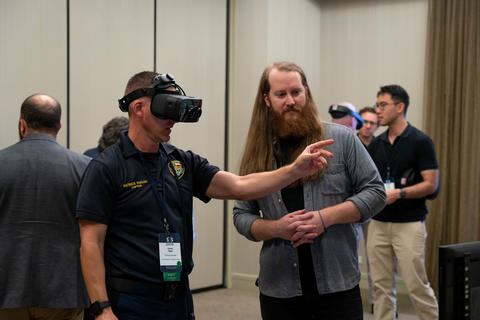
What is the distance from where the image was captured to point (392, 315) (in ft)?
12.8

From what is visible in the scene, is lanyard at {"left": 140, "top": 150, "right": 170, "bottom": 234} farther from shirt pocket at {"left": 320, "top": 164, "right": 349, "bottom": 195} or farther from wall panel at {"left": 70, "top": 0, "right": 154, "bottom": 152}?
wall panel at {"left": 70, "top": 0, "right": 154, "bottom": 152}

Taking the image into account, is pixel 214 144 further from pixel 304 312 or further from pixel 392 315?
pixel 304 312

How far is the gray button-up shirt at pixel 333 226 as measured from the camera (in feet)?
6.64

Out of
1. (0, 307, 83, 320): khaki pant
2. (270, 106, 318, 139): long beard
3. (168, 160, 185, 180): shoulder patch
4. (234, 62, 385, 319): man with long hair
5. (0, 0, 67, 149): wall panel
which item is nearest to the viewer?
(168, 160, 185, 180): shoulder patch

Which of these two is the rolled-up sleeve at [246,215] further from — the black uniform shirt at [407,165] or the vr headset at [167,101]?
the black uniform shirt at [407,165]

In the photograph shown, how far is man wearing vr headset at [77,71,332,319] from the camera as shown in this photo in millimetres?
1686

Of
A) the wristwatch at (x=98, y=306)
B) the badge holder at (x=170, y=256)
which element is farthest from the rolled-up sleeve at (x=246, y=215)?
the wristwatch at (x=98, y=306)

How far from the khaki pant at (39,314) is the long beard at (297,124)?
1.37 meters

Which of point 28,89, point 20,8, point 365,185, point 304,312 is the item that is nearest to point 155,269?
point 304,312

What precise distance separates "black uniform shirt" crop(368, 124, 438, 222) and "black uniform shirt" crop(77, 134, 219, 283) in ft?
8.15

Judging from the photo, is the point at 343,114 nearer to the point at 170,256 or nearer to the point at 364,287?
the point at 364,287

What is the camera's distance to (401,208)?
3.92 metres

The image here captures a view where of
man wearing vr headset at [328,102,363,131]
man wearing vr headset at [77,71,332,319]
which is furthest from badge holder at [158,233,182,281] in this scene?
man wearing vr headset at [328,102,363,131]

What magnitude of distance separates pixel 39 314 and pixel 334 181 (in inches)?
60.3
